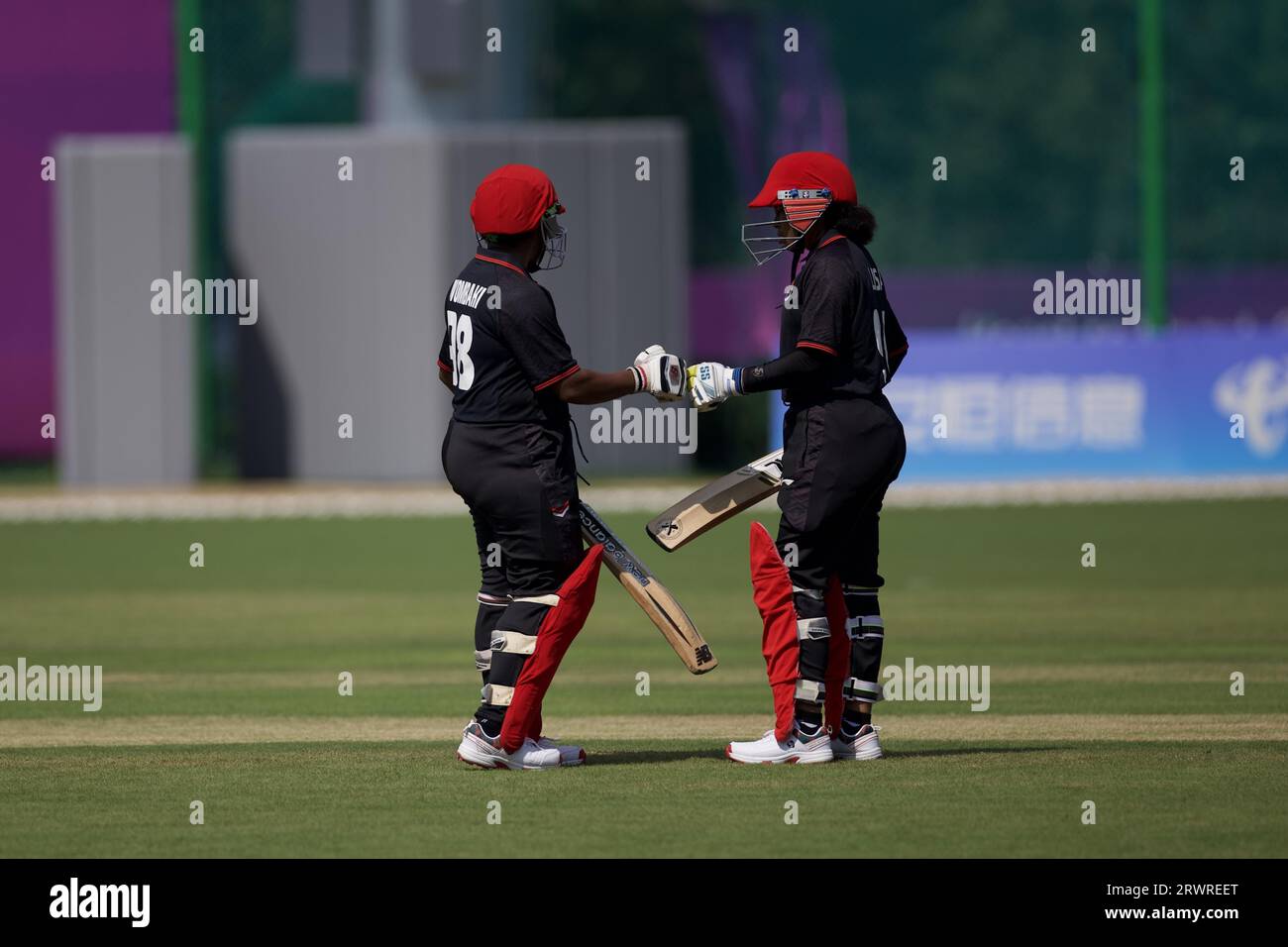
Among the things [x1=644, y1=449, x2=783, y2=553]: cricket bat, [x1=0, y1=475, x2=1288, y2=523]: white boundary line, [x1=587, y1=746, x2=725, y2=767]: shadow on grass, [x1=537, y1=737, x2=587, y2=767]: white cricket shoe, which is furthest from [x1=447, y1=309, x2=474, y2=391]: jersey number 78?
[x1=0, y1=475, x2=1288, y2=523]: white boundary line

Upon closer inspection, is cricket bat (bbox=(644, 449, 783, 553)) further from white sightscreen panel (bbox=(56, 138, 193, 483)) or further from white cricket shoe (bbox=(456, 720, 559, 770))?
white sightscreen panel (bbox=(56, 138, 193, 483))

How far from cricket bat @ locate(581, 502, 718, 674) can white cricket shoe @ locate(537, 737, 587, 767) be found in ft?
2.15

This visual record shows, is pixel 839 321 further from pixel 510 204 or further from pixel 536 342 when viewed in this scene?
pixel 510 204

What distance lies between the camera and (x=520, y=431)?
951 cm

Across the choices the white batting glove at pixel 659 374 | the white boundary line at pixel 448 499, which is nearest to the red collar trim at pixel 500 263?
the white batting glove at pixel 659 374

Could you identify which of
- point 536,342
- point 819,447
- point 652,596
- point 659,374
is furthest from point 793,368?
point 652,596

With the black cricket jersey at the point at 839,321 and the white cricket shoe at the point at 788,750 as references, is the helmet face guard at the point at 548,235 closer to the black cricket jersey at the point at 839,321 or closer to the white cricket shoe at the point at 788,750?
the black cricket jersey at the point at 839,321

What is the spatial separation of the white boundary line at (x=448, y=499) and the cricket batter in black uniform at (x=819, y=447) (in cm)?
1596

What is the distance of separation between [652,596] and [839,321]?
55.9 inches

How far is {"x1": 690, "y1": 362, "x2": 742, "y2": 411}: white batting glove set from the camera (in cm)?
971

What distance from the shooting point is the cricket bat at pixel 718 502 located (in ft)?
32.9

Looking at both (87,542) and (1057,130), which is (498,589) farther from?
(1057,130)
